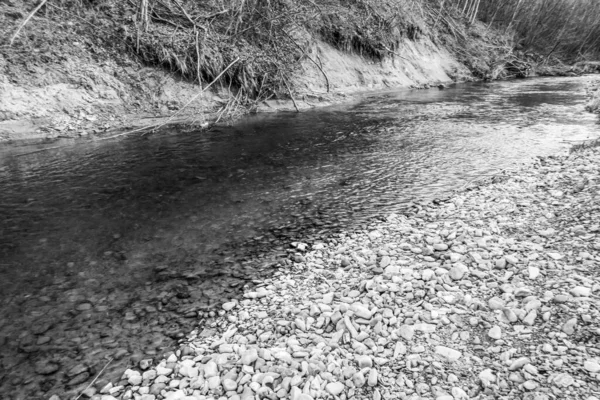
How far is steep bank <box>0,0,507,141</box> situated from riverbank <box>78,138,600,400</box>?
10411 mm

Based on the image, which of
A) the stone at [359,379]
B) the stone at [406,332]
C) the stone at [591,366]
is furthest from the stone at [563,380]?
the stone at [359,379]

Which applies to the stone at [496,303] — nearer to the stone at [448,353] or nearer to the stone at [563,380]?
the stone at [448,353]

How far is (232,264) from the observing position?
5.57 metres

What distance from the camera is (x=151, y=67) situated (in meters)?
14.6

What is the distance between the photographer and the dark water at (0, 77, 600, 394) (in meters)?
4.82

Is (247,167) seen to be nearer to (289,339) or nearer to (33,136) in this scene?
(289,339)

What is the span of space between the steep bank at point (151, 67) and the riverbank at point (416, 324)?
10.4m

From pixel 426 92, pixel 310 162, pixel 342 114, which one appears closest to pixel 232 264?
pixel 310 162

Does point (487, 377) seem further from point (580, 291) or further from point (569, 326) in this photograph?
point (580, 291)

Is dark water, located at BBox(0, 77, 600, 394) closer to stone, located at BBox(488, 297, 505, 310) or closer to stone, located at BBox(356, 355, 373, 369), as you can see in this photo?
stone, located at BBox(356, 355, 373, 369)

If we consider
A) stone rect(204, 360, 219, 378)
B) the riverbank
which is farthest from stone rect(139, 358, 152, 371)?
stone rect(204, 360, 219, 378)

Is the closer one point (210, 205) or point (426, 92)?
point (210, 205)

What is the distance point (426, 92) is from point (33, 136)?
21605mm

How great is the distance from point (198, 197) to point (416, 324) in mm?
5493
